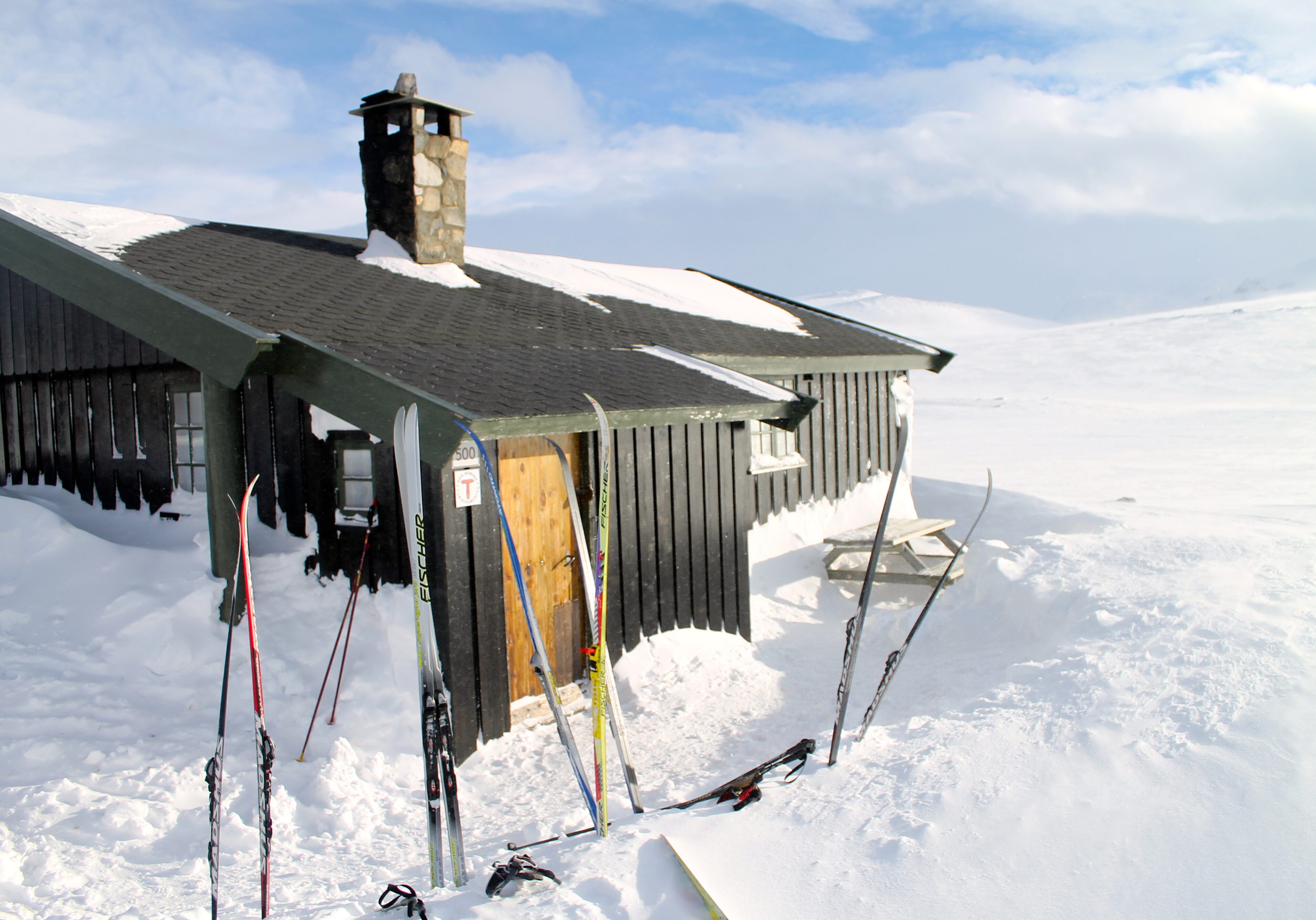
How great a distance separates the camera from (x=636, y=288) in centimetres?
1151

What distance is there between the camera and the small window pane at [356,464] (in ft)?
19.7

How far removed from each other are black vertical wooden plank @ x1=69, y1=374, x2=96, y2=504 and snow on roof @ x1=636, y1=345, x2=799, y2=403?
180 inches

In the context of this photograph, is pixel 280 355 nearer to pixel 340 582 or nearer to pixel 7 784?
pixel 340 582

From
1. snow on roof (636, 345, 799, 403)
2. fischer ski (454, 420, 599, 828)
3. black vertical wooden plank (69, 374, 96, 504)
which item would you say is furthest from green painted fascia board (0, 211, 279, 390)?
snow on roof (636, 345, 799, 403)

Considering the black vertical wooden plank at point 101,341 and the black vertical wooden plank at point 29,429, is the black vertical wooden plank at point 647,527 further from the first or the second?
the black vertical wooden plank at point 29,429

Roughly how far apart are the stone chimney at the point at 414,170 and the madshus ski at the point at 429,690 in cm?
570

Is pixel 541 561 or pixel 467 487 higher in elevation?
pixel 467 487

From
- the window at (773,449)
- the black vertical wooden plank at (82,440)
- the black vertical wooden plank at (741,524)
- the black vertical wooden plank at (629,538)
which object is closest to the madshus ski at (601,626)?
the black vertical wooden plank at (629,538)

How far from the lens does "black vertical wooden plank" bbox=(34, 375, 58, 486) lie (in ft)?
25.2

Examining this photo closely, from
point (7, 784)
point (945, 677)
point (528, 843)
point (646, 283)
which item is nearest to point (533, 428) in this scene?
point (528, 843)

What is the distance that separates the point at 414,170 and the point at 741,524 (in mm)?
4700

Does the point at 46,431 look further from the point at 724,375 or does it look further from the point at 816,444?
the point at 816,444

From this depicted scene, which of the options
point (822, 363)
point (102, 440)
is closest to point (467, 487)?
point (102, 440)

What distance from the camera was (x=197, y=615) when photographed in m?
5.94
